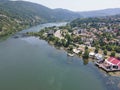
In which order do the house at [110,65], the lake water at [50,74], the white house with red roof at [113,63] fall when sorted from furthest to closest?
the white house with red roof at [113,63], the house at [110,65], the lake water at [50,74]

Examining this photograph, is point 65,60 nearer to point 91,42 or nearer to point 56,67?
point 56,67

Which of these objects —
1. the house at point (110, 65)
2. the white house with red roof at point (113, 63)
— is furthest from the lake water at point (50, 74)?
the white house with red roof at point (113, 63)

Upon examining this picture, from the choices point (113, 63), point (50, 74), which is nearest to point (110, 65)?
point (113, 63)

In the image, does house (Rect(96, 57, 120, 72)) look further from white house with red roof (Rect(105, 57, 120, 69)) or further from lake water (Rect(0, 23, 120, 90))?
lake water (Rect(0, 23, 120, 90))

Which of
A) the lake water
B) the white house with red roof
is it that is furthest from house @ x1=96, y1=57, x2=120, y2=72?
the lake water

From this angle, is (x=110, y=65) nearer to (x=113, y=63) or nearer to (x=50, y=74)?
(x=113, y=63)

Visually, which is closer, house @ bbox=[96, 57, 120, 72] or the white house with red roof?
house @ bbox=[96, 57, 120, 72]

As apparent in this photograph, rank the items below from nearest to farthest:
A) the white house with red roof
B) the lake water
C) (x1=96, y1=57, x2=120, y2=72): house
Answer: the lake water
(x1=96, y1=57, x2=120, y2=72): house
the white house with red roof

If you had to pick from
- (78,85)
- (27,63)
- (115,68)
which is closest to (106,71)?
(115,68)

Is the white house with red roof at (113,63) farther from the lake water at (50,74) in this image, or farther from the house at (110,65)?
the lake water at (50,74)
